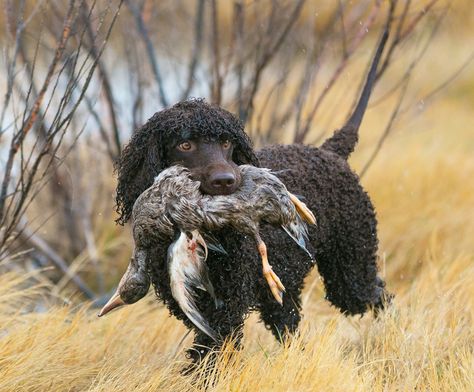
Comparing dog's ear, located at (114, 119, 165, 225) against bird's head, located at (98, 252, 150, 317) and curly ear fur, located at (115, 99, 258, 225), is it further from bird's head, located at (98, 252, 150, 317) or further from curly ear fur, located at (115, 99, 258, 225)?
bird's head, located at (98, 252, 150, 317)

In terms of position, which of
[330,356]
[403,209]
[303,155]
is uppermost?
[303,155]

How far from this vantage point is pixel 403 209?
677 centimetres

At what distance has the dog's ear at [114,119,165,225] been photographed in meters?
3.10

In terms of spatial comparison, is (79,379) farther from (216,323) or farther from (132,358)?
(216,323)

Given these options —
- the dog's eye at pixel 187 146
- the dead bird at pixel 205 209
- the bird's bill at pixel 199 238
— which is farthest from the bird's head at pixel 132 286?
the dog's eye at pixel 187 146

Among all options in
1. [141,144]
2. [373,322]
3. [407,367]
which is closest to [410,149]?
[373,322]

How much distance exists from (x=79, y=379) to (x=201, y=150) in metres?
1.16

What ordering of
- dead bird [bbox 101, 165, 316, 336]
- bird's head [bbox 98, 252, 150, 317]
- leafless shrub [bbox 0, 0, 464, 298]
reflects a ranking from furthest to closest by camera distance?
leafless shrub [bbox 0, 0, 464, 298], bird's head [bbox 98, 252, 150, 317], dead bird [bbox 101, 165, 316, 336]

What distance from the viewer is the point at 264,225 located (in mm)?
3449

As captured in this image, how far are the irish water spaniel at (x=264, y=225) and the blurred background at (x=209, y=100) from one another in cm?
33

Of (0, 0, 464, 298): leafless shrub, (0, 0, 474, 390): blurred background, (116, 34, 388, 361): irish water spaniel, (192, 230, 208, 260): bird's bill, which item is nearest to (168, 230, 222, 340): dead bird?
(192, 230, 208, 260): bird's bill

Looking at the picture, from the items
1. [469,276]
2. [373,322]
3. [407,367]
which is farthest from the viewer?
[469,276]

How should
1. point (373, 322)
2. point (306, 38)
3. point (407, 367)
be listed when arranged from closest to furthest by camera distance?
point (407, 367) < point (373, 322) < point (306, 38)

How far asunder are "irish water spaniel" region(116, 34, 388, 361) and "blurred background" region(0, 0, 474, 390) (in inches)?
12.9
